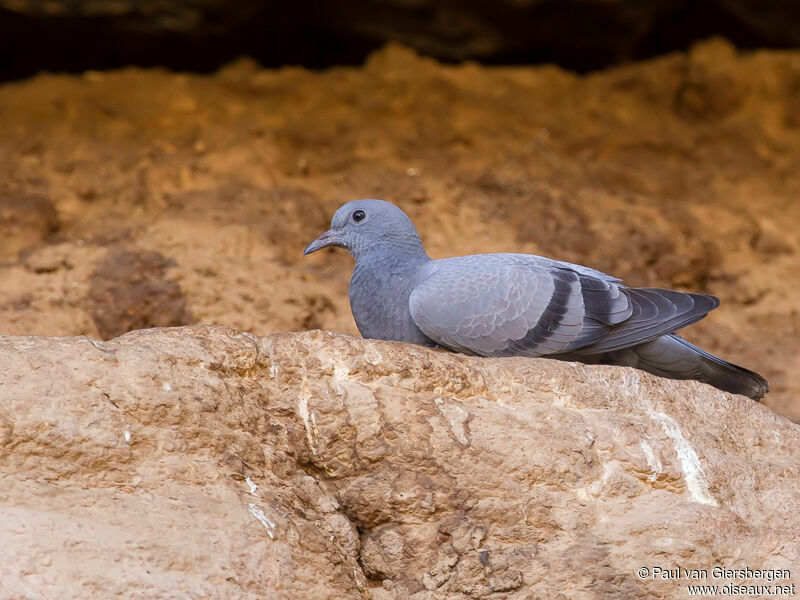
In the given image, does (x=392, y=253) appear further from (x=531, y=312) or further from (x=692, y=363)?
(x=692, y=363)

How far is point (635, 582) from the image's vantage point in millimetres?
3008

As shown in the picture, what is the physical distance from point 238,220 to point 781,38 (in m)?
3.90

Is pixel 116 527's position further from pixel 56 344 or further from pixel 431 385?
pixel 431 385

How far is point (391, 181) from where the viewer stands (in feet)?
20.9

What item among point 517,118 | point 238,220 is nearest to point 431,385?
point 238,220

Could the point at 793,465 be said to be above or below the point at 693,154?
below

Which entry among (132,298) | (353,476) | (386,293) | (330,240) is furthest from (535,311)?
(132,298)

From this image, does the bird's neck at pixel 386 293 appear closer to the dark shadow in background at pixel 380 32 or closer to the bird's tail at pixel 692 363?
the bird's tail at pixel 692 363

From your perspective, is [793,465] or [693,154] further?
[693,154]

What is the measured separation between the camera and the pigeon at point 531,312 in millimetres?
4000

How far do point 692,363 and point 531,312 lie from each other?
84 cm
